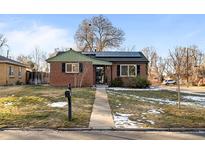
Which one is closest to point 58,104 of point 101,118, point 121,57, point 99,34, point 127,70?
point 101,118

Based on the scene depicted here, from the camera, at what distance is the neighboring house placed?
2761 centimetres

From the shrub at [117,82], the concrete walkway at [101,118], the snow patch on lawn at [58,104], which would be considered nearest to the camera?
the concrete walkway at [101,118]

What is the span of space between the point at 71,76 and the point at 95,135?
1774 cm

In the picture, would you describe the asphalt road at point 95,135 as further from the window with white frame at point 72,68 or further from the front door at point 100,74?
the front door at point 100,74

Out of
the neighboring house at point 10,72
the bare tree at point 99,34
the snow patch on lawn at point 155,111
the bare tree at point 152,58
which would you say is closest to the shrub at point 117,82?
the neighboring house at point 10,72

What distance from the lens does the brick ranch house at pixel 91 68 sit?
24.8 metres

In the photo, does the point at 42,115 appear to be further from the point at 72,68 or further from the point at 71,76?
the point at 72,68

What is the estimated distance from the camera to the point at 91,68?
25.0m

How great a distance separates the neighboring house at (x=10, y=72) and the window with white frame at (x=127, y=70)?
12.1m

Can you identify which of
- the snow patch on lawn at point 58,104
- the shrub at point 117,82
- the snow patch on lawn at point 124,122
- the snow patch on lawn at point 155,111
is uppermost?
the shrub at point 117,82

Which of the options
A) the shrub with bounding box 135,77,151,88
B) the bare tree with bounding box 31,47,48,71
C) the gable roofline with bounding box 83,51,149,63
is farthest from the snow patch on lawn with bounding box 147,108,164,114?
the bare tree with bounding box 31,47,48,71

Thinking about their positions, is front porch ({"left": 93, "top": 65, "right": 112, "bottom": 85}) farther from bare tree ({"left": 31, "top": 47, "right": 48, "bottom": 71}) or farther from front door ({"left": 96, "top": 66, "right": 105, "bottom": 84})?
bare tree ({"left": 31, "top": 47, "right": 48, "bottom": 71})
